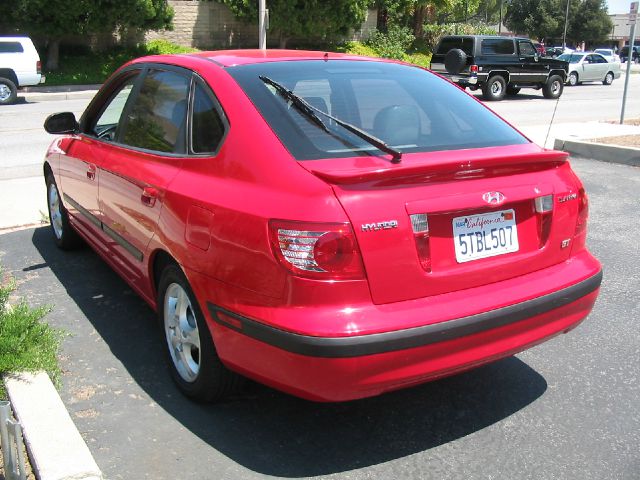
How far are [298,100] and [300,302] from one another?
108 cm

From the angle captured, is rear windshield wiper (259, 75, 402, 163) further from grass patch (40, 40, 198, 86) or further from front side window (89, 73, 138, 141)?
grass patch (40, 40, 198, 86)

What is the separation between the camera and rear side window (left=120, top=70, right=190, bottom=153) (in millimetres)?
3633

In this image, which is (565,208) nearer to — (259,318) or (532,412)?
(532,412)

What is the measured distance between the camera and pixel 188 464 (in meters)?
2.96

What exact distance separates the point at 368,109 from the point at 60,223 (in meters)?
3.39

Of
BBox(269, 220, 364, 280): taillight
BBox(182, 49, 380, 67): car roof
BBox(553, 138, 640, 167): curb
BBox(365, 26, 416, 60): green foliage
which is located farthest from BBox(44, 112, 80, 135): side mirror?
BBox(365, 26, 416, 60): green foliage

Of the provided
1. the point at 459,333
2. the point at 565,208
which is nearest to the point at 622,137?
the point at 565,208

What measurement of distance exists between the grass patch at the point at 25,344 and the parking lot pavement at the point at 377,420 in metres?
0.16

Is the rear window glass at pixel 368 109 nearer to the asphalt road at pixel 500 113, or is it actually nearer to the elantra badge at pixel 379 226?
the elantra badge at pixel 379 226

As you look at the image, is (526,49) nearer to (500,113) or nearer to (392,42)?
(500,113)

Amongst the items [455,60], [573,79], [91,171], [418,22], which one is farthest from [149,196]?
[418,22]

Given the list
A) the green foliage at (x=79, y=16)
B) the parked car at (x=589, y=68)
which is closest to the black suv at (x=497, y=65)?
the parked car at (x=589, y=68)

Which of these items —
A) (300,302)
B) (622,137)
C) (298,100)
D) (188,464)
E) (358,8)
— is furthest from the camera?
(358,8)

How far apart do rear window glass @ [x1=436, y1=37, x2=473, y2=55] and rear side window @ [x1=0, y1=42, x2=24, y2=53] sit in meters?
12.5
